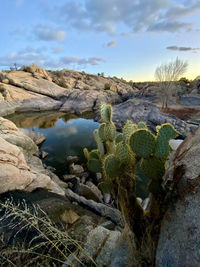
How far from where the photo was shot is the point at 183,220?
1213 millimetres

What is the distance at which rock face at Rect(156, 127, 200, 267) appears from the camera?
1102 millimetres

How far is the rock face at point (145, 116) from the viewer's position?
541 inches

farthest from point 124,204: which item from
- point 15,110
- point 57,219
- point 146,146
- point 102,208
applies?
point 15,110

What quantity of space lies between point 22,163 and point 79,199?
8.41 feet

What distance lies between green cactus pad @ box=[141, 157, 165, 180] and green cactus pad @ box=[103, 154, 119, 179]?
44 cm

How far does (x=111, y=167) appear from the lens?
1.98m

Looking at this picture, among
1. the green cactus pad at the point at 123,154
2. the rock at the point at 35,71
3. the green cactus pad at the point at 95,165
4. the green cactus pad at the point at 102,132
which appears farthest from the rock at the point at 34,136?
the rock at the point at 35,71

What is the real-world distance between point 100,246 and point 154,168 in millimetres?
1528

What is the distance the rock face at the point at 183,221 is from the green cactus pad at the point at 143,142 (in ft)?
1.09

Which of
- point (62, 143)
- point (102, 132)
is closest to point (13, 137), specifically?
point (62, 143)

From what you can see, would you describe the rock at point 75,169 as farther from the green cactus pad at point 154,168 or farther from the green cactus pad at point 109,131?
the green cactus pad at point 154,168

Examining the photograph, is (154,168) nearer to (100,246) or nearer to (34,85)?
(100,246)

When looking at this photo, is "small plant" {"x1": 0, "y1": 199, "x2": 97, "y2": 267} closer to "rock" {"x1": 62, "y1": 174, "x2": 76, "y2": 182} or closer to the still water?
"rock" {"x1": 62, "y1": 174, "x2": 76, "y2": 182}

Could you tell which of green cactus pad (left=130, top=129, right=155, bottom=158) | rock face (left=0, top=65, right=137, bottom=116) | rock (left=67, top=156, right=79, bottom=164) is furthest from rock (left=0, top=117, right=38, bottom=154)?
rock face (left=0, top=65, right=137, bottom=116)
